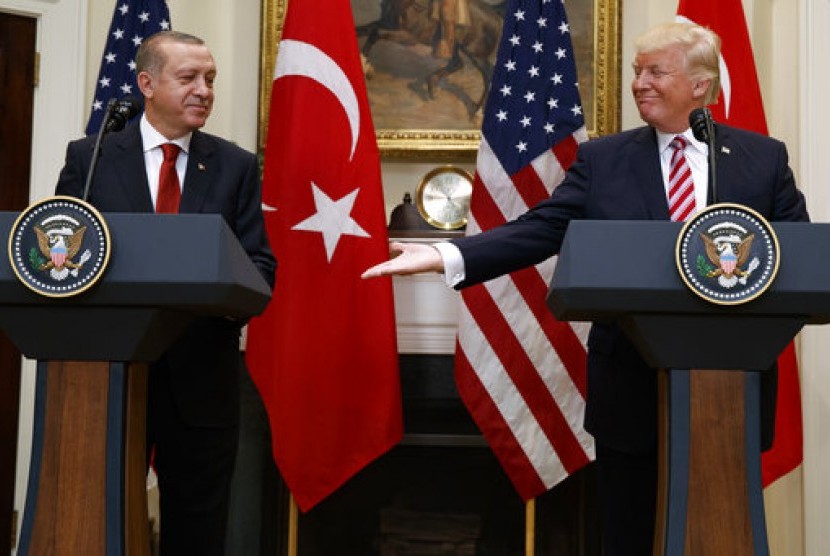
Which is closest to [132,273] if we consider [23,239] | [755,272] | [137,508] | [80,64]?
[23,239]

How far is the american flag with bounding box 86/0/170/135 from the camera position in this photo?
14.5 feet

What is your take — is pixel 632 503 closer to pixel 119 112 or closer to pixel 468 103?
pixel 119 112

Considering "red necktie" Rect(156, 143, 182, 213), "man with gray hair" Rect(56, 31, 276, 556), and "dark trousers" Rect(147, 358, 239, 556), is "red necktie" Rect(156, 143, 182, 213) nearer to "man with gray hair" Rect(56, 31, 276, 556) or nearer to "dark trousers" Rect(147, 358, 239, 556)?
"man with gray hair" Rect(56, 31, 276, 556)

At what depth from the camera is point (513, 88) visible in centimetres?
426

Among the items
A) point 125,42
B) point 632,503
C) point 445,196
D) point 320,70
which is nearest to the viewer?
point 632,503

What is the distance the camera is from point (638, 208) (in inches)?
103

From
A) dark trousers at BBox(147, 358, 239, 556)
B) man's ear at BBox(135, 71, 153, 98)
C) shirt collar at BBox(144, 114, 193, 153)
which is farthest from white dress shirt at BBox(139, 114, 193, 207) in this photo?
dark trousers at BBox(147, 358, 239, 556)

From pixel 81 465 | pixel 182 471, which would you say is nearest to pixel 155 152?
pixel 182 471

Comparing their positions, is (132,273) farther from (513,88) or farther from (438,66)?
(438,66)

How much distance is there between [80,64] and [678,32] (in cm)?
292

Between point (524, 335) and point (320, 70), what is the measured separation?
1.35 metres

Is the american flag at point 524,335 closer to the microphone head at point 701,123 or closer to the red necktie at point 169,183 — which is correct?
the red necktie at point 169,183

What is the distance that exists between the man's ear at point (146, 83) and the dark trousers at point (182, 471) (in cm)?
84

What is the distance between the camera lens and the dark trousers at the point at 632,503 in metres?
2.53
